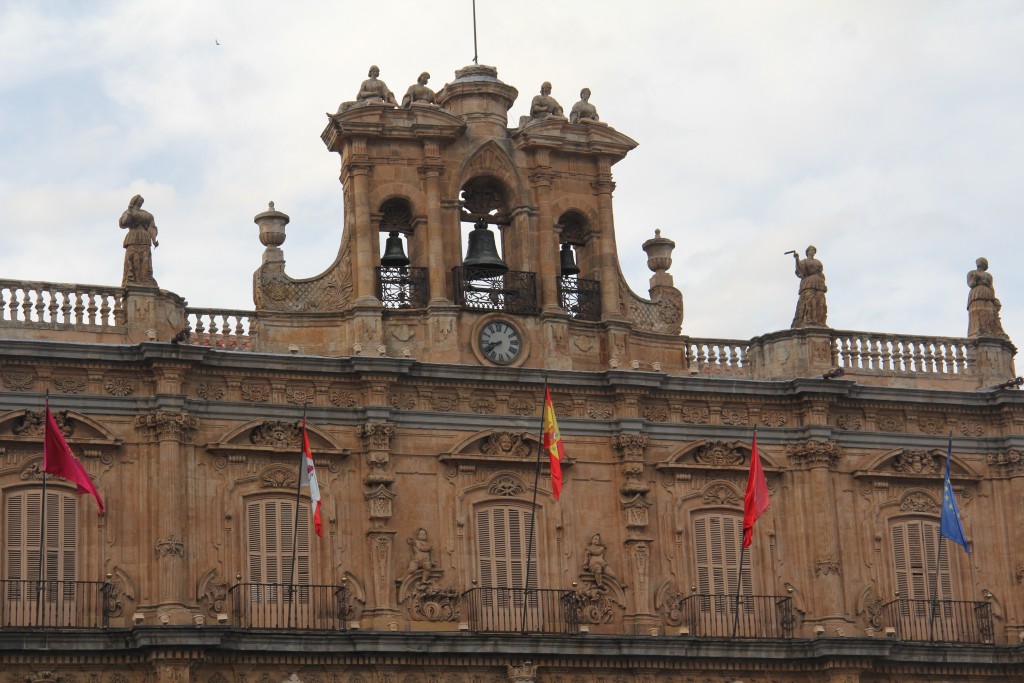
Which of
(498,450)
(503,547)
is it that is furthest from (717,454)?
(503,547)

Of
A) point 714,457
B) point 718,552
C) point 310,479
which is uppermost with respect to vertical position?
point 714,457

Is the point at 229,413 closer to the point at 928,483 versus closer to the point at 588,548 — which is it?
the point at 588,548

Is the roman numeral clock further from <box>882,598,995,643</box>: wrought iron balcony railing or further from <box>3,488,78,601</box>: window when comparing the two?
<box>882,598,995,643</box>: wrought iron balcony railing

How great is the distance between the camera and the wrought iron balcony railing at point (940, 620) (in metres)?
45.3

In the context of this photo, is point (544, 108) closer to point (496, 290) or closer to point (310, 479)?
point (496, 290)

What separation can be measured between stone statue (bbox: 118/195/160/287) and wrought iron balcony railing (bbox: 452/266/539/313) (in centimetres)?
598

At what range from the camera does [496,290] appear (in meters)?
44.8

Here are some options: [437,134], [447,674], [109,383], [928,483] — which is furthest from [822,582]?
[109,383]

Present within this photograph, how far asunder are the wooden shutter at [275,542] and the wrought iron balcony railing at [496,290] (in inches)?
215

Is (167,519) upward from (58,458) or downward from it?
downward

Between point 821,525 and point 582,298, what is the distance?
650cm

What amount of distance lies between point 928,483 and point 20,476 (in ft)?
59.4

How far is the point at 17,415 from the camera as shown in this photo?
4066cm

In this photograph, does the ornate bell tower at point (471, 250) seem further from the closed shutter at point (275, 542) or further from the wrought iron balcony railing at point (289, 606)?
the wrought iron balcony railing at point (289, 606)
